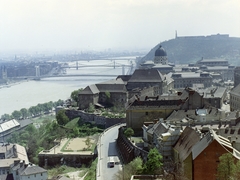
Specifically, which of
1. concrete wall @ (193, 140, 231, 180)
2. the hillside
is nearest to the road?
concrete wall @ (193, 140, 231, 180)

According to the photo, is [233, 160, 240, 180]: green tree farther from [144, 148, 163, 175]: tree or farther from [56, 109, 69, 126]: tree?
[56, 109, 69, 126]: tree

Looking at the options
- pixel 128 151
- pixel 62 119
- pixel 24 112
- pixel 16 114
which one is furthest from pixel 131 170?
pixel 24 112

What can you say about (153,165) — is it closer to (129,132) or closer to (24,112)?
(129,132)

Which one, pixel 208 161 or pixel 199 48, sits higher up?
pixel 199 48

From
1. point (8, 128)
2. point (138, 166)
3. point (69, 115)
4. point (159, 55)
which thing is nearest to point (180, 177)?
point (138, 166)

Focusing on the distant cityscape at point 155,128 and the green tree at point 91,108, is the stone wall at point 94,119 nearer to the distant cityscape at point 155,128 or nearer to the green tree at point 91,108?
the distant cityscape at point 155,128

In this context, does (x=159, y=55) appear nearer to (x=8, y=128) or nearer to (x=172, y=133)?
(x=8, y=128)

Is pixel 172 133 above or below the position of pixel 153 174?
above
